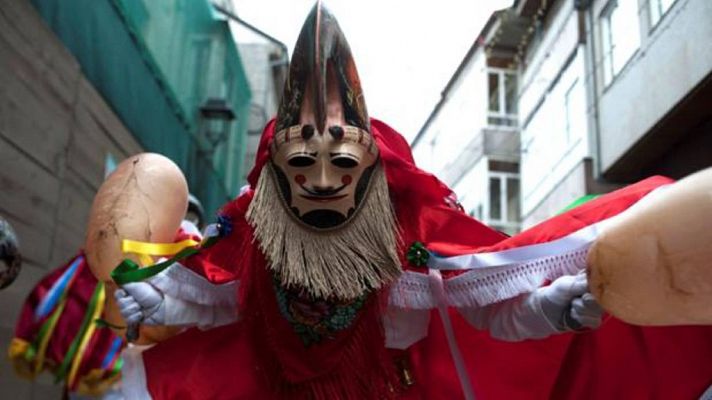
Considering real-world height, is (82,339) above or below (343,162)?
below

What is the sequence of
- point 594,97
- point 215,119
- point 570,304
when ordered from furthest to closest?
point 215,119, point 594,97, point 570,304

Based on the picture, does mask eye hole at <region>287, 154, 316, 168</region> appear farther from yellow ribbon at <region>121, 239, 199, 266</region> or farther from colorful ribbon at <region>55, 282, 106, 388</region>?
colorful ribbon at <region>55, 282, 106, 388</region>

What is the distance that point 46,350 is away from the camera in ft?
9.73

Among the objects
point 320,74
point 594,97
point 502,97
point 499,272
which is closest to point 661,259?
point 499,272

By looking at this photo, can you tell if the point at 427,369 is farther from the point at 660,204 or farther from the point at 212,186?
the point at 212,186

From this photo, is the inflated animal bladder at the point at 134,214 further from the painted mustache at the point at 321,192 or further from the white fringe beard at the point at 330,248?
the painted mustache at the point at 321,192

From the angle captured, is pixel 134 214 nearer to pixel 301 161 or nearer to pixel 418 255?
pixel 301 161

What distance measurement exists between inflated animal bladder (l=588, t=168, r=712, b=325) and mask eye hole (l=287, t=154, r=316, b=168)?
2.57 feet

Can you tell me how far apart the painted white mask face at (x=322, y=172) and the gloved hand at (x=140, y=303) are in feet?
1.59

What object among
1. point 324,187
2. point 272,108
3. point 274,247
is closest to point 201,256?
point 274,247

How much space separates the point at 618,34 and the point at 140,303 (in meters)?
5.18

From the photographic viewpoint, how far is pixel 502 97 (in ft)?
37.8

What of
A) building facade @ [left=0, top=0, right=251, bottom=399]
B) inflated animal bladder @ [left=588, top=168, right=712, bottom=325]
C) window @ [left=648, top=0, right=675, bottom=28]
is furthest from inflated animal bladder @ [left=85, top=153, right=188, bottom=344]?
window @ [left=648, top=0, right=675, bottom=28]

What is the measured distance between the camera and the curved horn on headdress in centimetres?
199
